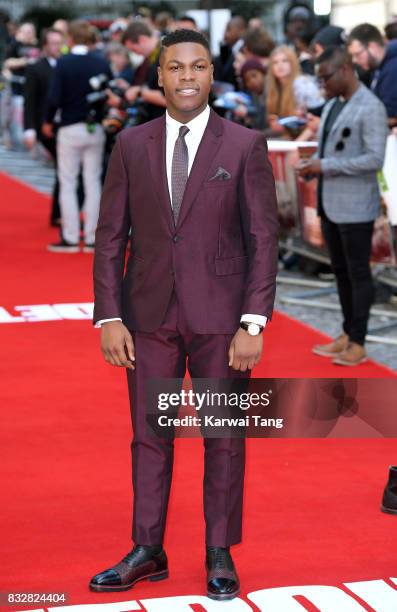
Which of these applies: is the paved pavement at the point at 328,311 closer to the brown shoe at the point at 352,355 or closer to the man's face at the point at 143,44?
the brown shoe at the point at 352,355

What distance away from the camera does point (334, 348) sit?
310 inches

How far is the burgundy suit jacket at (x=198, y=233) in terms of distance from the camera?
4016mm

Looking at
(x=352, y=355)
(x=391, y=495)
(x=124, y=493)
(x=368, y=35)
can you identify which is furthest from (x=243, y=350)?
(x=368, y=35)

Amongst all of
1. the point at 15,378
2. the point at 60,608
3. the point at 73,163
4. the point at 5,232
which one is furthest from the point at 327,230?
the point at 5,232

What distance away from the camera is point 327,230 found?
7523 millimetres

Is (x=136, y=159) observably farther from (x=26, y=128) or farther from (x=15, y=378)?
(x=26, y=128)

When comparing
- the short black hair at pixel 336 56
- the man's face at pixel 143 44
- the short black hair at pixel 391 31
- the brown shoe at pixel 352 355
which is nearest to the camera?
the short black hair at pixel 336 56

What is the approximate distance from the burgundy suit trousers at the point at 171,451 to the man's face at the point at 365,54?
5.86 metres

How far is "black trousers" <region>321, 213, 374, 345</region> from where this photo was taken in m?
7.31

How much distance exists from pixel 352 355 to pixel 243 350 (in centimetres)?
366

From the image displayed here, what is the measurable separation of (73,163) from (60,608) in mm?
8119

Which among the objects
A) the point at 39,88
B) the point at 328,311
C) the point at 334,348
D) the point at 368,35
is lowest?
the point at 328,311
